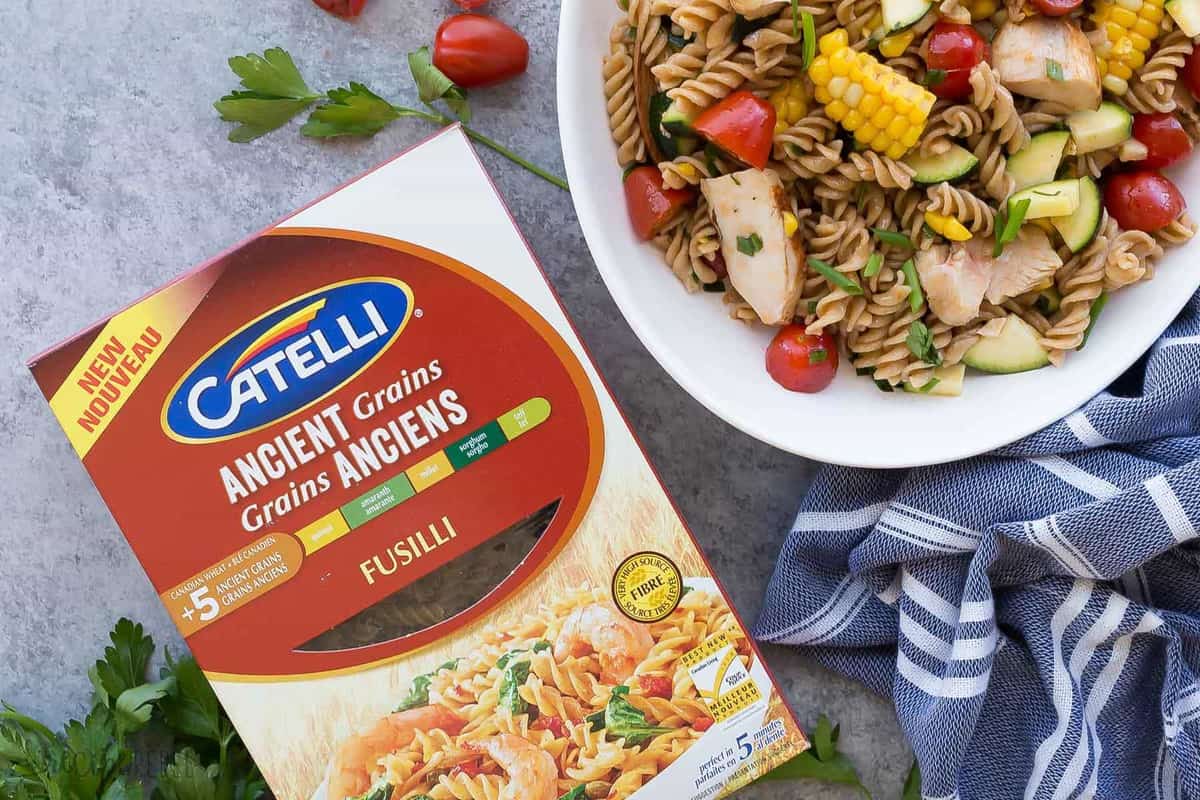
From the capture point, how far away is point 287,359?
208cm

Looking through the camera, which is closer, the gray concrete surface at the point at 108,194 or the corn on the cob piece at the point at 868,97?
the corn on the cob piece at the point at 868,97

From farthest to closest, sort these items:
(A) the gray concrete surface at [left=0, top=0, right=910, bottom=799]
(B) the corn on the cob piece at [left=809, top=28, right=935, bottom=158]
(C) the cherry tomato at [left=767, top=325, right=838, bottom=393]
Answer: (A) the gray concrete surface at [left=0, top=0, right=910, bottom=799] < (C) the cherry tomato at [left=767, top=325, right=838, bottom=393] < (B) the corn on the cob piece at [left=809, top=28, right=935, bottom=158]

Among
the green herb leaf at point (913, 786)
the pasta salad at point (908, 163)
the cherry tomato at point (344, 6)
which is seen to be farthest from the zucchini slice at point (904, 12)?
the green herb leaf at point (913, 786)

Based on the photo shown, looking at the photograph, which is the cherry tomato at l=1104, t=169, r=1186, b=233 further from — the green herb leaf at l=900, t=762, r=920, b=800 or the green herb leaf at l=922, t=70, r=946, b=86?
the green herb leaf at l=900, t=762, r=920, b=800

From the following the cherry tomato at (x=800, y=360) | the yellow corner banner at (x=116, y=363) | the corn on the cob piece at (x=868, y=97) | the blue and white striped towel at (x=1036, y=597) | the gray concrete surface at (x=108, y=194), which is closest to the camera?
the corn on the cob piece at (x=868, y=97)

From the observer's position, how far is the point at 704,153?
212 cm

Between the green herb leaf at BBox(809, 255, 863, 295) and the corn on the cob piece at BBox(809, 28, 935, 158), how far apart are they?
0.25 meters

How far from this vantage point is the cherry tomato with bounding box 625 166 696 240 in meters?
2.10

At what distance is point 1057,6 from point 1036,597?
128cm

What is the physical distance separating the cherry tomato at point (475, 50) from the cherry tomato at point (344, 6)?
198mm

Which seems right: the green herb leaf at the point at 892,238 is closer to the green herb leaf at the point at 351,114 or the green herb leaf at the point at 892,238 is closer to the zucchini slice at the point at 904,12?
the zucchini slice at the point at 904,12

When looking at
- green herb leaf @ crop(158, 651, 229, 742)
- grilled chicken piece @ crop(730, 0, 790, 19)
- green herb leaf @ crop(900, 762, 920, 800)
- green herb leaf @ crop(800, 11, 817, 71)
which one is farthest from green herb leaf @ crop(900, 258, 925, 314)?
green herb leaf @ crop(158, 651, 229, 742)

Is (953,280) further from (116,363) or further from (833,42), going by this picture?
(116,363)

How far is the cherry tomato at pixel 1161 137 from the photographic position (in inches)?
80.4
